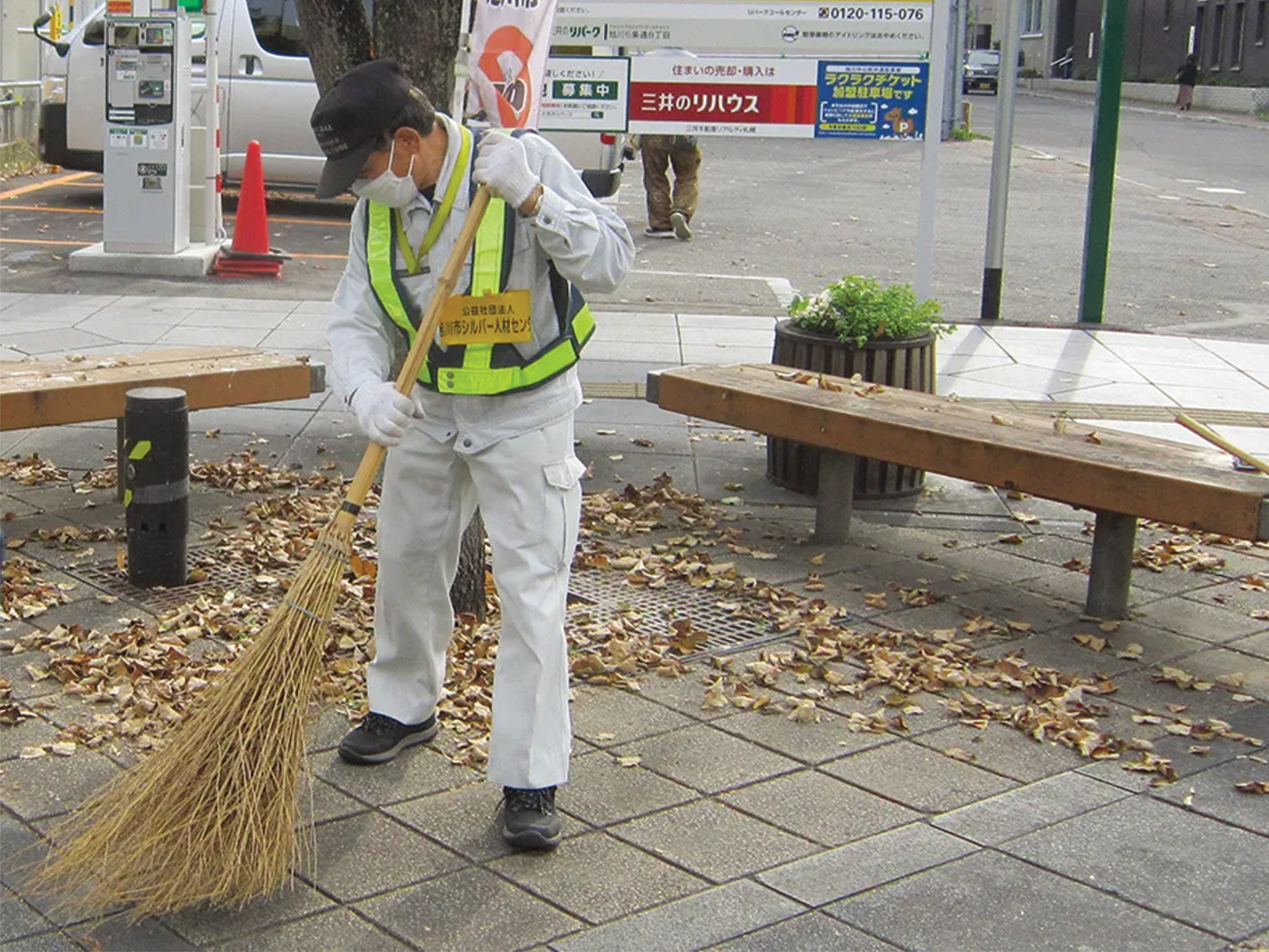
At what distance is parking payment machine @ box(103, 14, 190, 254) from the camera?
39.8 ft

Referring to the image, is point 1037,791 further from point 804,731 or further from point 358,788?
point 358,788

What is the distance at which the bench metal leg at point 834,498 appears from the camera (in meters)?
6.59

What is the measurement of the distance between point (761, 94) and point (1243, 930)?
22.3 ft

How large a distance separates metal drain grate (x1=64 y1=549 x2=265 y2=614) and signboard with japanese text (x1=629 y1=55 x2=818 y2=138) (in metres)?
4.57

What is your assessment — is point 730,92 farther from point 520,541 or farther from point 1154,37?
point 1154,37

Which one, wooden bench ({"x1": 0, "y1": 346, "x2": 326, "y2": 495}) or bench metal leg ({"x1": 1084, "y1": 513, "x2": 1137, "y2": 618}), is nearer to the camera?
bench metal leg ({"x1": 1084, "y1": 513, "x2": 1137, "y2": 618})

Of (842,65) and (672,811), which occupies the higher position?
(842,65)

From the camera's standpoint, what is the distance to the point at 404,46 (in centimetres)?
532

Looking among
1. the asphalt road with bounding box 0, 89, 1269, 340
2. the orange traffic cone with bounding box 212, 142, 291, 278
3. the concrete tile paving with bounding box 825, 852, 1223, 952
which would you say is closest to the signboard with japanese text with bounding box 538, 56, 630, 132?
the asphalt road with bounding box 0, 89, 1269, 340

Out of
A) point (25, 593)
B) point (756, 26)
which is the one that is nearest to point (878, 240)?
point (756, 26)

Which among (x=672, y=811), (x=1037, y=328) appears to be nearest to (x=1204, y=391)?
(x=1037, y=328)

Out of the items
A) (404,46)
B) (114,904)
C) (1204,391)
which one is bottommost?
(114,904)

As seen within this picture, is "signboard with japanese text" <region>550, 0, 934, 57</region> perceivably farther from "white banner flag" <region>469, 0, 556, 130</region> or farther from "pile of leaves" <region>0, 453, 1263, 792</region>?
"pile of leaves" <region>0, 453, 1263, 792</region>

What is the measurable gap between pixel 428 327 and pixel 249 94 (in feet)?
41.9
